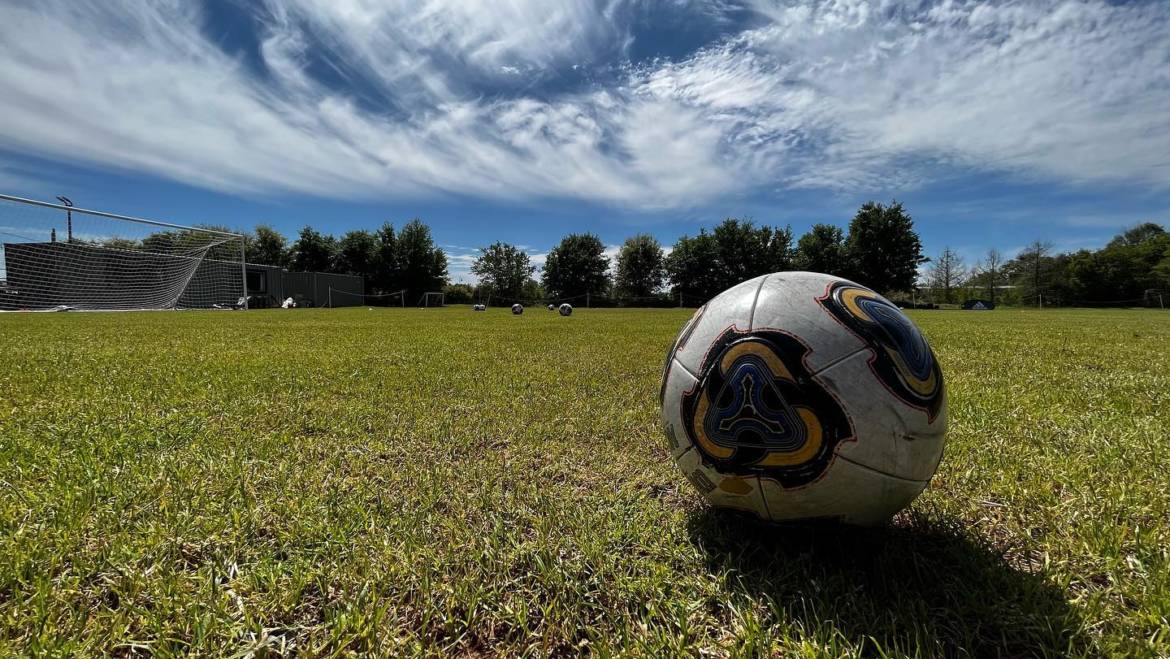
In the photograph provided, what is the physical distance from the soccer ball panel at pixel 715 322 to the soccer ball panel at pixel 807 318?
46mm

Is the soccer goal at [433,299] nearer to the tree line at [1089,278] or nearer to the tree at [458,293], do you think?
the tree at [458,293]

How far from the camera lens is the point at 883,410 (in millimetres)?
1686

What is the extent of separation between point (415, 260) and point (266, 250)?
815 inches

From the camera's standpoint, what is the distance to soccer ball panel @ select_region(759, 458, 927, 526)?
5.51 feet

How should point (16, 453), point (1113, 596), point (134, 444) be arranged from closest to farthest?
point (1113, 596)
point (16, 453)
point (134, 444)

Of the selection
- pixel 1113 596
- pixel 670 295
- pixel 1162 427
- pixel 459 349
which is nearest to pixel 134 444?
pixel 1113 596

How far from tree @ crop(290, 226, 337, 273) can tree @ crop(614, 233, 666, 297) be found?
109 ft

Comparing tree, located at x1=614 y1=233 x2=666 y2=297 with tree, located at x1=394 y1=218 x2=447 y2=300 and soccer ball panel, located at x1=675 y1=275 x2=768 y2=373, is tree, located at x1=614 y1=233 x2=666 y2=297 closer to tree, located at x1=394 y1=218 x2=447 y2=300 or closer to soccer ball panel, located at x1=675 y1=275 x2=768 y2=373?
tree, located at x1=394 y1=218 x2=447 y2=300

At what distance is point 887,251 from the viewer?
55.5 metres

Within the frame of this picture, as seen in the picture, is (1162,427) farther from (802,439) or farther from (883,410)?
(802,439)

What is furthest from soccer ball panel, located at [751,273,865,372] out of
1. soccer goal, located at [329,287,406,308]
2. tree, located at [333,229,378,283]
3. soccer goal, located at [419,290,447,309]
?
tree, located at [333,229,378,283]

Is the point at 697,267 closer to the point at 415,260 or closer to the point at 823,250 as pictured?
the point at 823,250

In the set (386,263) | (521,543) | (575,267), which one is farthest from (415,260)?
(521,543)

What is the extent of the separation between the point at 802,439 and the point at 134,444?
352 cm
